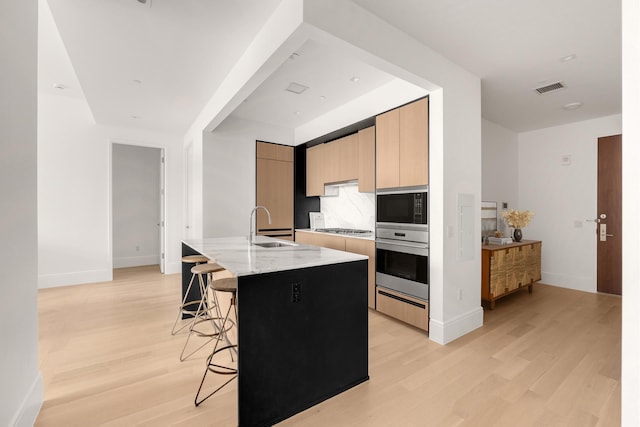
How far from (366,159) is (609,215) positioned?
12.3ft

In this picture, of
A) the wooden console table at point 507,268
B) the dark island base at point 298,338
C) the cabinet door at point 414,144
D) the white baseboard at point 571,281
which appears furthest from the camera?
the white baseboard at point 571,281

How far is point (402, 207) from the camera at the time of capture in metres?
3.07

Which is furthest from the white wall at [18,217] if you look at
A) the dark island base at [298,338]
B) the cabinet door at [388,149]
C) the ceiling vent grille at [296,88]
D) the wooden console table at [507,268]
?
the wooden console table at [507,268]

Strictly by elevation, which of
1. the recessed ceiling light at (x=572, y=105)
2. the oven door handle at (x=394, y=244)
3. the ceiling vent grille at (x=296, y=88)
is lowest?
the oven door handle at (x=394, y=244)

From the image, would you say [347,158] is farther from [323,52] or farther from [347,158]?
[323,52]

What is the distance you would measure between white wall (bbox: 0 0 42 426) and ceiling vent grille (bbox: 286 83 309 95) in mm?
2180

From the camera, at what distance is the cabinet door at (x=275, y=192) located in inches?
186

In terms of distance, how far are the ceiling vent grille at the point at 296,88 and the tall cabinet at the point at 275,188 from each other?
147cm

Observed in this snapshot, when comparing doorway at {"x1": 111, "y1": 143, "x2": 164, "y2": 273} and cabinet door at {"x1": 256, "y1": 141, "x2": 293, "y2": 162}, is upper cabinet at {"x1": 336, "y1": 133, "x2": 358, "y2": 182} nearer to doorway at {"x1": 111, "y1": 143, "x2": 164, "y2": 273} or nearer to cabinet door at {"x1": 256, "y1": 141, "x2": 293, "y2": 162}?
cabinet door at {"x1": 256, "y1": 141, "x2": 293, "y2": 162}

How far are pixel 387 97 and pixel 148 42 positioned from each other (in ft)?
8.04

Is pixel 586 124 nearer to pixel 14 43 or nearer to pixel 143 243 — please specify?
pixel 14 43

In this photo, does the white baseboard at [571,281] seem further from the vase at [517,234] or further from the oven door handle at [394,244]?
the oven door handle at [394,244]

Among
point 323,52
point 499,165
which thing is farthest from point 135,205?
point 499,165
